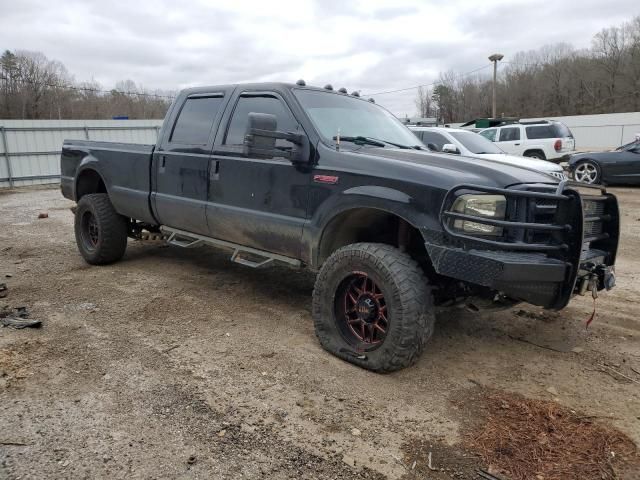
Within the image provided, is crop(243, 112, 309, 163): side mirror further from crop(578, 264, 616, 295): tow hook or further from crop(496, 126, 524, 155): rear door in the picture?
crop(496, 126, 524, 155): rear door

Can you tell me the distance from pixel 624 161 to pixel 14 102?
46.5m

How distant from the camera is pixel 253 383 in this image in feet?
10.8

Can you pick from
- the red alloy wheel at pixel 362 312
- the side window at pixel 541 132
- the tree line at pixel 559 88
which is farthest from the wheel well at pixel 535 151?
the tree line at pixel 559 88

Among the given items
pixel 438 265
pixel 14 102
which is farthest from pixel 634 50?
pixel 438 265

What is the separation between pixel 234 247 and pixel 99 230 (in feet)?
7.39

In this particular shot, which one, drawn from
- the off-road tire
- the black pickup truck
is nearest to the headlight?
the black pickup truck

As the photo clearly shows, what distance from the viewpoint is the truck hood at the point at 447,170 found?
3191mm

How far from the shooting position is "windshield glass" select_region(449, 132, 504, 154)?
9.91 m

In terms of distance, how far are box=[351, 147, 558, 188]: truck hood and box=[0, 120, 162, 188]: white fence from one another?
14992mm

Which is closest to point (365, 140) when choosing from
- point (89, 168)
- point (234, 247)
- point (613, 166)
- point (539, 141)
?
point (234, 247)

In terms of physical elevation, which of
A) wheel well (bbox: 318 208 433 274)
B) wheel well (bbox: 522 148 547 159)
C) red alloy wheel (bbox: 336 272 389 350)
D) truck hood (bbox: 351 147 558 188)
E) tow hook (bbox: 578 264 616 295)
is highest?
wheel well (bbox: 522 148 547 159)

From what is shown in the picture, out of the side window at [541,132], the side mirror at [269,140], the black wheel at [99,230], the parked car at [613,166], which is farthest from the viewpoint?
the side window at [541,132]

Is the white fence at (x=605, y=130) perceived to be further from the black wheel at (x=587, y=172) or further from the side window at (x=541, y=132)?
the black wheel at (x=587, y=172)

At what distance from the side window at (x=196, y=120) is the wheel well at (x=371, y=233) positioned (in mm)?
1713
